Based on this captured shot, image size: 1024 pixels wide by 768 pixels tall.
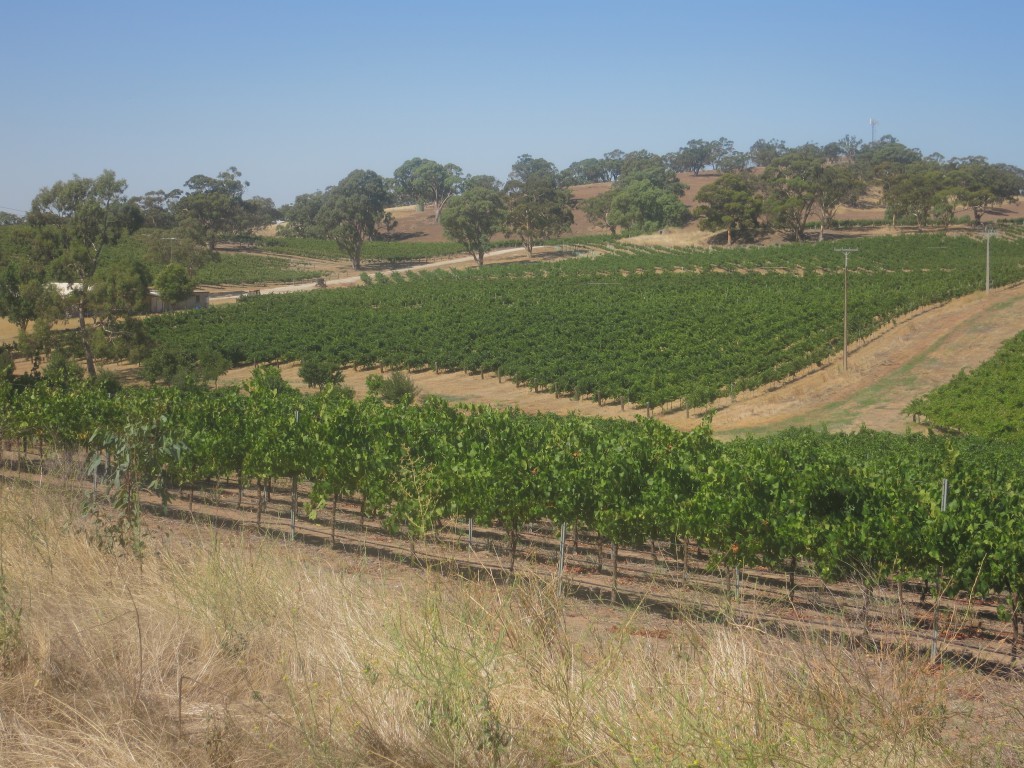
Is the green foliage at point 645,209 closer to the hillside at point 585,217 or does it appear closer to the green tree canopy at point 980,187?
the hillside at point 585,217

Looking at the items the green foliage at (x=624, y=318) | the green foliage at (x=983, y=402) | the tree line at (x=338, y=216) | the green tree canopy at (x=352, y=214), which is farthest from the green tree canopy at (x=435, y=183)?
the green foliage at (x=983, y=402)

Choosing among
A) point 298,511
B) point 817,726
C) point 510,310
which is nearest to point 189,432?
point 298,511

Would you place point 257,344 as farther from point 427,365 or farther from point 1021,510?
point 1021,510

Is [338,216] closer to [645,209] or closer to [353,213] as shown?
[353,213]

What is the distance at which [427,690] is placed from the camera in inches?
210

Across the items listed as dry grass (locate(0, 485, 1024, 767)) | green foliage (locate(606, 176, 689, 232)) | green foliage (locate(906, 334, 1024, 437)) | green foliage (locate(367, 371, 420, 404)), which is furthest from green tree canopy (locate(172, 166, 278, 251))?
dry grass (locate(0, 485, 1024, 767))

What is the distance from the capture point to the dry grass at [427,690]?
4.98 meters

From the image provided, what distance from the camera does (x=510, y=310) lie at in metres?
70.1

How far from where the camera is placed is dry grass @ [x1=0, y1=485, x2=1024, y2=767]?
16.3ft

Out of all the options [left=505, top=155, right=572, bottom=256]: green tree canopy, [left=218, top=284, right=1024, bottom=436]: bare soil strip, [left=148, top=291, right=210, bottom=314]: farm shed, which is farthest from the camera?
[left=505, top=155, right=572, bottom=256]: green tree canopy

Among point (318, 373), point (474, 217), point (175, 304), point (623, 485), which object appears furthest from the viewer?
point (474, 217)

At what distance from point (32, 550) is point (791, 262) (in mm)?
84724

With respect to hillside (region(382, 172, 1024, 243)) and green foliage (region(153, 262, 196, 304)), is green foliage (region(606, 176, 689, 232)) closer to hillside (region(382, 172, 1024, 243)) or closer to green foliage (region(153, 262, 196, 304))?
hillside (region(382, 172, 1024, 243))

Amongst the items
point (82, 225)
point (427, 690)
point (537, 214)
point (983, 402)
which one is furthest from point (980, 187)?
point (427, 690)
